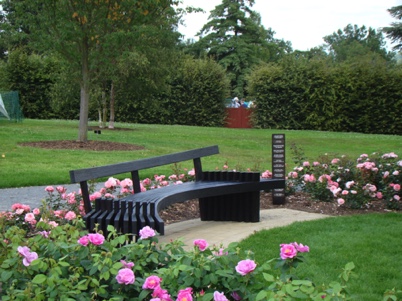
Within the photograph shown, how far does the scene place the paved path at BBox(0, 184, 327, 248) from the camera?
629 cm

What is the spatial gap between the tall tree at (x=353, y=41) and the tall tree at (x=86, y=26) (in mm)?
77860

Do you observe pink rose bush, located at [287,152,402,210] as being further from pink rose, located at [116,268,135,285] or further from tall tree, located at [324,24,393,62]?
tall tree, located at [324,24,393,62]

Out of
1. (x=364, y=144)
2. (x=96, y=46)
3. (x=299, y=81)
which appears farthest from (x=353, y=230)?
(x=299, y=81)

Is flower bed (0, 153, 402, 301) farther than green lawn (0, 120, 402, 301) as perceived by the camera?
No

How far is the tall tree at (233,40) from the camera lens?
5297 centimetres

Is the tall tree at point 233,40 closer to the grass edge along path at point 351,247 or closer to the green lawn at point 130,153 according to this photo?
the green lawn at point 130,153

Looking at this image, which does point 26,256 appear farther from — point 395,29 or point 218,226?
point 395,29

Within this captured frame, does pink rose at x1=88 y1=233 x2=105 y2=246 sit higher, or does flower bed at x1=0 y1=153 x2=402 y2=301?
pink rose at x1=88 y1=233 x2=105 y2=246

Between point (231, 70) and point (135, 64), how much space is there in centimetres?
3306

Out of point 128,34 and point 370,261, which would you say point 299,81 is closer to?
point 128,34

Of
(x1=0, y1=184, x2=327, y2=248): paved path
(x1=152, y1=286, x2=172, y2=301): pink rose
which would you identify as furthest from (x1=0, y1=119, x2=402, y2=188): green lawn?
(x1=152, y1=286, x2=172, y2=301): pink rose

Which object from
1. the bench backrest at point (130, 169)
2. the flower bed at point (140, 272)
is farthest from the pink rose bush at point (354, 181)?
the flower bed at point (140, 272)

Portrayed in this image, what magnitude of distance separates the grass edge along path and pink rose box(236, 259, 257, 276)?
1712 millimetres

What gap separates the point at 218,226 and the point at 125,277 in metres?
4.24
